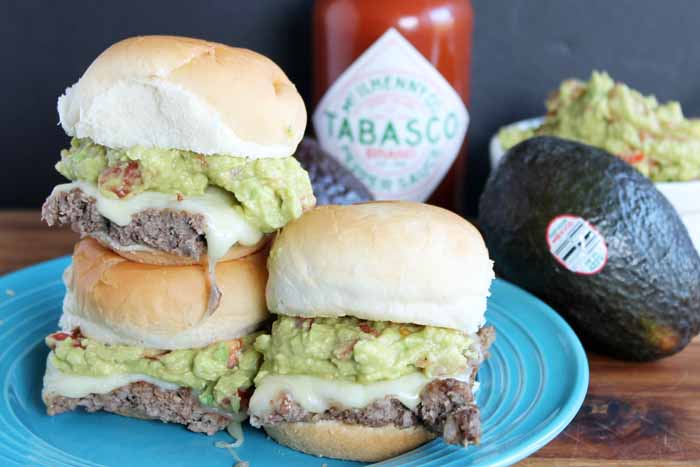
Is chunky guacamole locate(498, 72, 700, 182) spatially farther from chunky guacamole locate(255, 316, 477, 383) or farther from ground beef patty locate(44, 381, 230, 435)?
ground beef patty locate(44, 381, 230, 435)

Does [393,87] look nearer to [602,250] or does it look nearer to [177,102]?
[602,250]

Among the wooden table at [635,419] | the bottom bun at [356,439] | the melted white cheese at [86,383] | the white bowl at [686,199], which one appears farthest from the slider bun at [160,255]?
the white bowl at [686,199]

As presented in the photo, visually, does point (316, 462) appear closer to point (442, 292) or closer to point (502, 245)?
point (442, 292)

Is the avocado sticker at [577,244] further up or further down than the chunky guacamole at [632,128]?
further down

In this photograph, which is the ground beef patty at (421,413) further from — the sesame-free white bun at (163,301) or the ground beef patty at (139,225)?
the ground beef patty at (139,225)

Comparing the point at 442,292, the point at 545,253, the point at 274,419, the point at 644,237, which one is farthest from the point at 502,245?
the point at 274,419

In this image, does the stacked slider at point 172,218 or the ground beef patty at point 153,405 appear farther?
the ground beef patty at point 153,405

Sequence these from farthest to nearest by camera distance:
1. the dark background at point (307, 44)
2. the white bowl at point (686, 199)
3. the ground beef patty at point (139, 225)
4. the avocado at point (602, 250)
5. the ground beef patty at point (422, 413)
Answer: the dark background at point (307, 44), the white bowl at point (686, 199), the avocado at point (602, 250), the ground beef patty at point (139, 225), the ground beef patty at point (422, 413)
